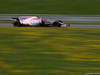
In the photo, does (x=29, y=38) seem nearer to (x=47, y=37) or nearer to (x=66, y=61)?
(x=47, y=37)

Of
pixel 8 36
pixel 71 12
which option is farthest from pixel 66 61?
pixel 71 12

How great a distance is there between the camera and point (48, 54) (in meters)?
6.98

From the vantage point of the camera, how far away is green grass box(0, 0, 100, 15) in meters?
19.9

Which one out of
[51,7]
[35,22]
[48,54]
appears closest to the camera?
[48,54]

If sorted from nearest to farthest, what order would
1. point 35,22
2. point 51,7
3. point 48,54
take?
1. point 48,54
2. point 35,22
3. point 51,7

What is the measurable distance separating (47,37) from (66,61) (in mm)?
2593

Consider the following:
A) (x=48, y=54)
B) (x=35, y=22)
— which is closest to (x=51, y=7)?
(x=35, y=22)

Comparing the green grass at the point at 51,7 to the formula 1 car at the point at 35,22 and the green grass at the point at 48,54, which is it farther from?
Result: the green grass at the point at 48,54

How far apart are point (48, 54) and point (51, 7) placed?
14.0 meters

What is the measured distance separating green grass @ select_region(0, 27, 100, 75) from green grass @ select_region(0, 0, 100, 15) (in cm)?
1079

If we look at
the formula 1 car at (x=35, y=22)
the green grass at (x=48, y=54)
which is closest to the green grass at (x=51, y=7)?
the formula 1 car at (x=35, y=22)

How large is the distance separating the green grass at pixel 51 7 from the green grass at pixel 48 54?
1079 centimetres

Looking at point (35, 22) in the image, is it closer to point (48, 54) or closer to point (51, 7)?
point (51, 7)

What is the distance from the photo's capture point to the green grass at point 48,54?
5.90m
